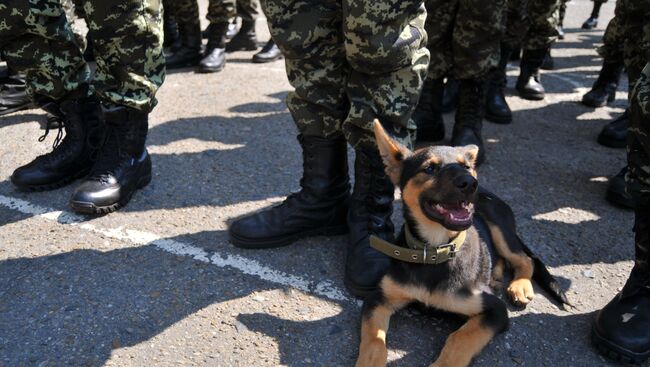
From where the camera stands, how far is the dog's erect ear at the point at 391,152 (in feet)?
8.09

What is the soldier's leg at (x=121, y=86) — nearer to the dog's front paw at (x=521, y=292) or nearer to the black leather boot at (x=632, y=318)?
the dog's front paw at (x=521, y=292)

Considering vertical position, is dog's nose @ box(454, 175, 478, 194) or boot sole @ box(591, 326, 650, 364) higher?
dog's nose @ box(454, 175, 478, 194)

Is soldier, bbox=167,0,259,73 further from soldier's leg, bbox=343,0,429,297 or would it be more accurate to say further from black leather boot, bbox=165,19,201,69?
soldier's leg, bbox=343,0,429,297

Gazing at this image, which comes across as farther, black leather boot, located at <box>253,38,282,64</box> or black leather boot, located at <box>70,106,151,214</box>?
black leather boot, located at <box>253,38,282,64</box>

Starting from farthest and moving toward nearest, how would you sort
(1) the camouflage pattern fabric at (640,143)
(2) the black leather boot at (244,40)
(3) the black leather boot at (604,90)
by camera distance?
1. (2) the black leather boot at (244,40)
2. (3) the black leather boot at (604,90)
3. (1) the camouflage pattern fabric at (640,143)

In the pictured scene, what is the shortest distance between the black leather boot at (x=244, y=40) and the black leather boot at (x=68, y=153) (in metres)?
3.80

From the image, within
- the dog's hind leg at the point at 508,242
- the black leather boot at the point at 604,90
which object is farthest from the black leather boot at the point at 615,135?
the dog's hind leg at the point at 508,242

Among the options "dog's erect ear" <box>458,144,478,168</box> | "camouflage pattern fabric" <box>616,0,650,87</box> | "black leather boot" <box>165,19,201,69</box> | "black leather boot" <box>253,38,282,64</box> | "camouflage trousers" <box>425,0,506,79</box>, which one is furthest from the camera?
"black leather boot" <box>253,38,282,64</box>

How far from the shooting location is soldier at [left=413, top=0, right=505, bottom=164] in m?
4.15

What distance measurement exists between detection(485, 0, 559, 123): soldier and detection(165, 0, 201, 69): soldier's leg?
11.7ft

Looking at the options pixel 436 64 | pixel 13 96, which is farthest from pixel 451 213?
pixel 13 96

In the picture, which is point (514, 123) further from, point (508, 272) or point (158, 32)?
point (158, 32)

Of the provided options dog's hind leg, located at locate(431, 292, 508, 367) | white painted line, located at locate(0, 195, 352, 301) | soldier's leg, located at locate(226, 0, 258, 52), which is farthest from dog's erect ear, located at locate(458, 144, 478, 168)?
soldier's leg, located at locate(226, 0, 258, 52)

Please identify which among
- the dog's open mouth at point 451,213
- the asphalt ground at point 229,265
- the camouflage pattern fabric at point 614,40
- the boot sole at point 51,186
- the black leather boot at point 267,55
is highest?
the camouflage pattern fabric at point 614,40
